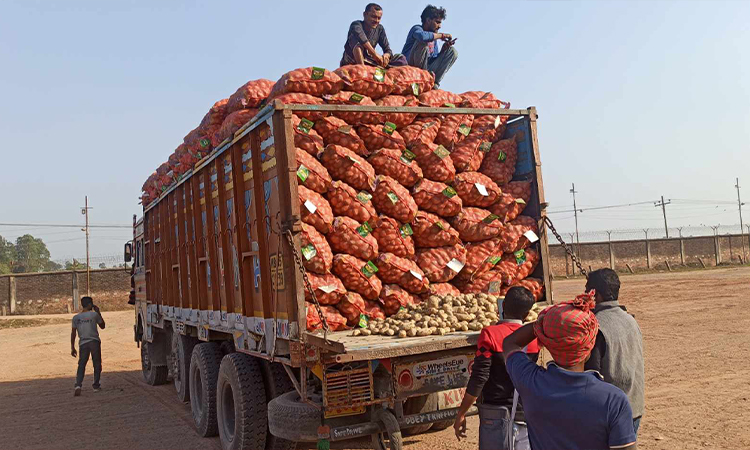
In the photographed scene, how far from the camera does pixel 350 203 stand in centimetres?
506

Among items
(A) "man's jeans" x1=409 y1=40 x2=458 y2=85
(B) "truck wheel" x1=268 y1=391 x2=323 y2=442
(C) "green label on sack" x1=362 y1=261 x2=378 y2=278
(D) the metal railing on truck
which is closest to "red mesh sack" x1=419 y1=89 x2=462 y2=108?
(D) the metal railing on truck

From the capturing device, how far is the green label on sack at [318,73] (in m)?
5.26

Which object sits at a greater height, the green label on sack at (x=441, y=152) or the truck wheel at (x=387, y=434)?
the green label on sack at (x=441, y=152)

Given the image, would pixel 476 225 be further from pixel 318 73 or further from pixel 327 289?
pixel 318 73

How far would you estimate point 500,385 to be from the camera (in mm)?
3664

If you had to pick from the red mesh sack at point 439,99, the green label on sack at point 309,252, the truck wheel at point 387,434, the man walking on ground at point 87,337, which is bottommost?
the truck wheel at point 387,434

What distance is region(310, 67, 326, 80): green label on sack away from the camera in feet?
17.3

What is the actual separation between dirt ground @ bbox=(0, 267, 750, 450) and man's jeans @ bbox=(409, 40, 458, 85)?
12.7ft

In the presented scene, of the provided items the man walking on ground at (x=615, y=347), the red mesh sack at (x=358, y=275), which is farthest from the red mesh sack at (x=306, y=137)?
the man walking on ground at (x=615, y=347)

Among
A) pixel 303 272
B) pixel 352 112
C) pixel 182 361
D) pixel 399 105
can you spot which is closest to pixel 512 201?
pixel 399 105

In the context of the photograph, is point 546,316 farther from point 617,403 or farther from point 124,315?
point 124,315

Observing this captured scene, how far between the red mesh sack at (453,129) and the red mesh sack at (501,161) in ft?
1.05

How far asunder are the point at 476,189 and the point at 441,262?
0.73m

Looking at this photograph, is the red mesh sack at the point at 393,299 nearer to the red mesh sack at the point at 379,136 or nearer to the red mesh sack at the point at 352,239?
the red mesh sack at the point at 352,239
